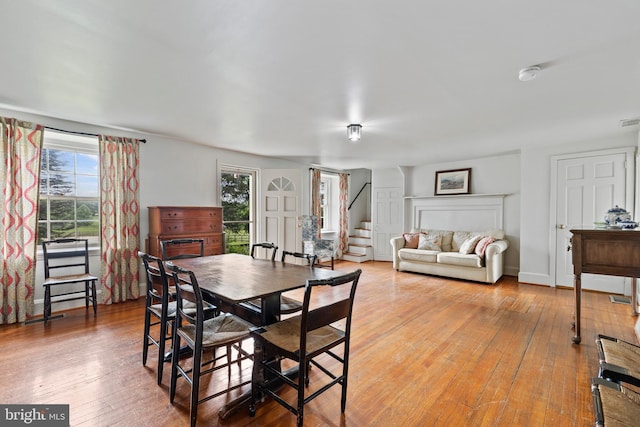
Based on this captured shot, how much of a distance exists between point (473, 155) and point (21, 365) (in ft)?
21.4

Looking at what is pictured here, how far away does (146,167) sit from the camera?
4.09 metres

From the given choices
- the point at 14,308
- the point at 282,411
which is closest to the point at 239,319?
the point at 282,411

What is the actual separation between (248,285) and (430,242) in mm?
4641

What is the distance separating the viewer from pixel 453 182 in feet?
20.1

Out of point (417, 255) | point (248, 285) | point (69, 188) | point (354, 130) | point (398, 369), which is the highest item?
point (354, 130)

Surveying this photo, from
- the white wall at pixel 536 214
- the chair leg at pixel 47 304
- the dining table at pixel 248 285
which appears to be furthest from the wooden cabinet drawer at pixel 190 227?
the white wall at pixel 536 214

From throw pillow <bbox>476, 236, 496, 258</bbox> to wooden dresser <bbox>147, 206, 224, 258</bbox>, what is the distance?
4199 millimetres

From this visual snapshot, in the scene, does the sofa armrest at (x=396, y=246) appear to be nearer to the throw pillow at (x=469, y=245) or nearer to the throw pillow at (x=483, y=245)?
the throw pillow at (x=469, y=245)

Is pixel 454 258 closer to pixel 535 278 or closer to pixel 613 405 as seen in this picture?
pixel 535 278

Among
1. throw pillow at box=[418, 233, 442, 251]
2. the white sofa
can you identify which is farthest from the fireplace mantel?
throw pillow at box=[418, 233, 442, 251]

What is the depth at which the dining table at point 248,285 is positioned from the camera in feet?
5.61

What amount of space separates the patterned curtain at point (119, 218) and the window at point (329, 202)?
4.32 meters

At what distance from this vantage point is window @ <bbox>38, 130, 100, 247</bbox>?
348cm

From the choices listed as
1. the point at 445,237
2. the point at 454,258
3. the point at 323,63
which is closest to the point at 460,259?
the point at 454,258
